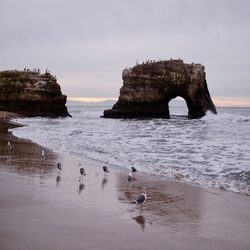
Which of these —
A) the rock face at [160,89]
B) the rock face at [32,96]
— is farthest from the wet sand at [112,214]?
the rock face at [32,96]

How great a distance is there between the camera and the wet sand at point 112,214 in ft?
19.8

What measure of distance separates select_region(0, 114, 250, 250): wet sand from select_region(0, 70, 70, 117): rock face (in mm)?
45606

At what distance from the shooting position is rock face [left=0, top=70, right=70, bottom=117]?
56562 millimetres

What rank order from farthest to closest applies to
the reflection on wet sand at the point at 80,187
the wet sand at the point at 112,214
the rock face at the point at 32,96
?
the rock face at the point at 32,96, the reflection on wet sand at the point at 80,187, the wet sand at the point at 112,214

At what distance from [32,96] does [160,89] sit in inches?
651

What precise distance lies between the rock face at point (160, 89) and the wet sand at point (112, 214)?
44186 millimetres

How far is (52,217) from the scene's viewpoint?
7047 millimetres

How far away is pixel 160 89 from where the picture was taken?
182 feet

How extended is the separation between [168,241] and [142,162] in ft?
26.7

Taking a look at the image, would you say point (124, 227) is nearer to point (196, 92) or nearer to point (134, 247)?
point (134, 247)

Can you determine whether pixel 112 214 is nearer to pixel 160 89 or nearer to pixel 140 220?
pixel 140 220

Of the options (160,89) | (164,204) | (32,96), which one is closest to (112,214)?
(164,204)

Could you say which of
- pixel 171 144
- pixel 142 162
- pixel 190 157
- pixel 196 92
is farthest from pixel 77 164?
pixel 196 92

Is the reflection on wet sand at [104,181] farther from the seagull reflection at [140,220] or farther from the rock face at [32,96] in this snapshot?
the rock face at [32,96]
